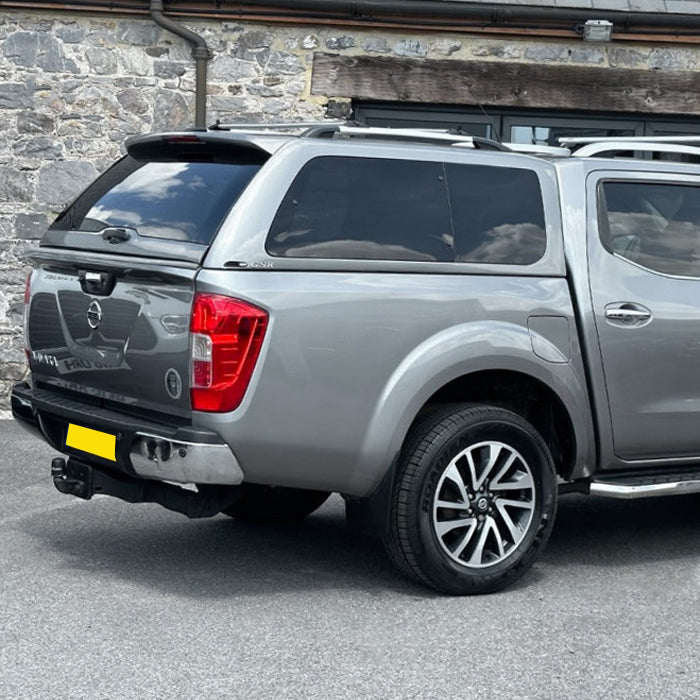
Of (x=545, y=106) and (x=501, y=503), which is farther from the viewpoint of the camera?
(x=545, y=106)

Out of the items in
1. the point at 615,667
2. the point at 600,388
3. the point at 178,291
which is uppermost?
the point at 178,291

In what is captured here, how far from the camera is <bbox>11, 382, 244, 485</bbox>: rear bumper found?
17.2ft

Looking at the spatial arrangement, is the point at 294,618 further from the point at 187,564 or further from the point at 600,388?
the point at 600,388

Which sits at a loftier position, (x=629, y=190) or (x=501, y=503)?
(x=629, y=190)

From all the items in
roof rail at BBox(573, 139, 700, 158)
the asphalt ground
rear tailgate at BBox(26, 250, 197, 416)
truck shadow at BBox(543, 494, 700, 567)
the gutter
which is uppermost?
the gutter

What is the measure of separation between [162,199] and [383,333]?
1097 millimetres

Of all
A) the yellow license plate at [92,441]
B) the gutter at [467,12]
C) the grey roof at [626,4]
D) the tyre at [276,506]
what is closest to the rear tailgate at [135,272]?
the yellow license plate at [92,441]

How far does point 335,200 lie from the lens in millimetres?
5633

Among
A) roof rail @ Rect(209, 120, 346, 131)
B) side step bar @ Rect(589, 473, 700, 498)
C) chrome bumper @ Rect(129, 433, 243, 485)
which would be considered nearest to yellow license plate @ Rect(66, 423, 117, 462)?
chrome bumper @ Rect(129, 433, 243, 485)

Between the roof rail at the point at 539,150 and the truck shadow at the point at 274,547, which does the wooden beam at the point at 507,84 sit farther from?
the roof rail at the point at 539,150

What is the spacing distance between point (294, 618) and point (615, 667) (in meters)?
1.26

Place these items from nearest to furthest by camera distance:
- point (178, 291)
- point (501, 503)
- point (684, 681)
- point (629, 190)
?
point (684, 681), point (178, 291), point (501, 503), point (629, 190)

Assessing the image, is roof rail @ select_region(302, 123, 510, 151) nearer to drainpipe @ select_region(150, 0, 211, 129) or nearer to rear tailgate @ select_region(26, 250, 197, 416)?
rear tailgate @ select_region(26, 250, 197, 416)

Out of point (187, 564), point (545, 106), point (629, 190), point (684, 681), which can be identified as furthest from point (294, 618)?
point (545, 106)
